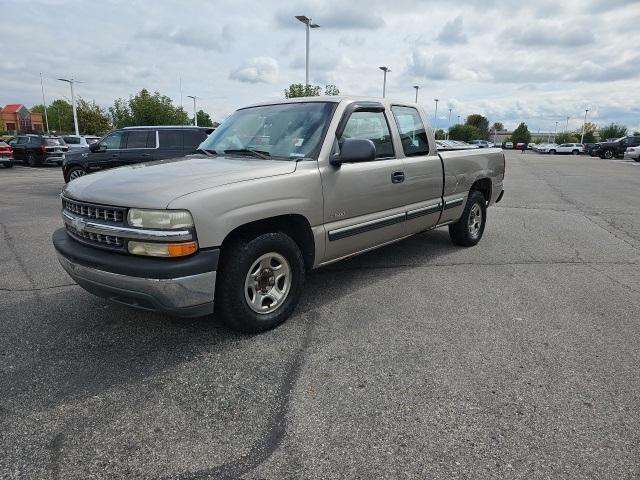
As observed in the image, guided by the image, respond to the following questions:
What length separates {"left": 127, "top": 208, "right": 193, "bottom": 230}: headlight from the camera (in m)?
2.97

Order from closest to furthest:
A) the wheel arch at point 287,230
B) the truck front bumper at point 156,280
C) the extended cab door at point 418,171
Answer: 1. the truck front bumper at point 156,280
2. the wheel arch at point 287,230
3. the extended cab door at point 418,171

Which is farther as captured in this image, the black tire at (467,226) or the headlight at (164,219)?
the black tire at (467,226)

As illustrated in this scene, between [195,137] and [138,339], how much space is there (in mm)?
8892

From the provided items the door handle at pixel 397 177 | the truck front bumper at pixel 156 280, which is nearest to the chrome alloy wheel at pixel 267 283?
the truck front bumper at pixel 156 280

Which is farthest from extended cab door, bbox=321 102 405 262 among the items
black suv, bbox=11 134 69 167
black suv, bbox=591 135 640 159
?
black suv, bbox=591 135 640 159

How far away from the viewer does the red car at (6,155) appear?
21027 mm

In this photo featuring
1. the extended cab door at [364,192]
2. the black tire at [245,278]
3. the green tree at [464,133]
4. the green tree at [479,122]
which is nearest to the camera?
the black tire at [245,278]

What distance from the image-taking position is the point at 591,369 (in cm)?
316

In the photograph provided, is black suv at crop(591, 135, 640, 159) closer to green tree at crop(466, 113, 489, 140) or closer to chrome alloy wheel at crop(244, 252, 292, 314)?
chrome alloy wheel at crop(244, 252, 292, 314)

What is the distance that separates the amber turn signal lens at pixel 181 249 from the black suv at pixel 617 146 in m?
41.8

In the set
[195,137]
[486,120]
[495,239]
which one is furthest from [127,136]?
[486,120]

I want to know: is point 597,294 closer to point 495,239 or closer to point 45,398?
point 495,239

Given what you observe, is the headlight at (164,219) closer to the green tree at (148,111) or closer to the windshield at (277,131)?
the windshield at (277,131)

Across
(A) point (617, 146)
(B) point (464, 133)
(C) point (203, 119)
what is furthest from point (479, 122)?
(A) point (617, 146)
